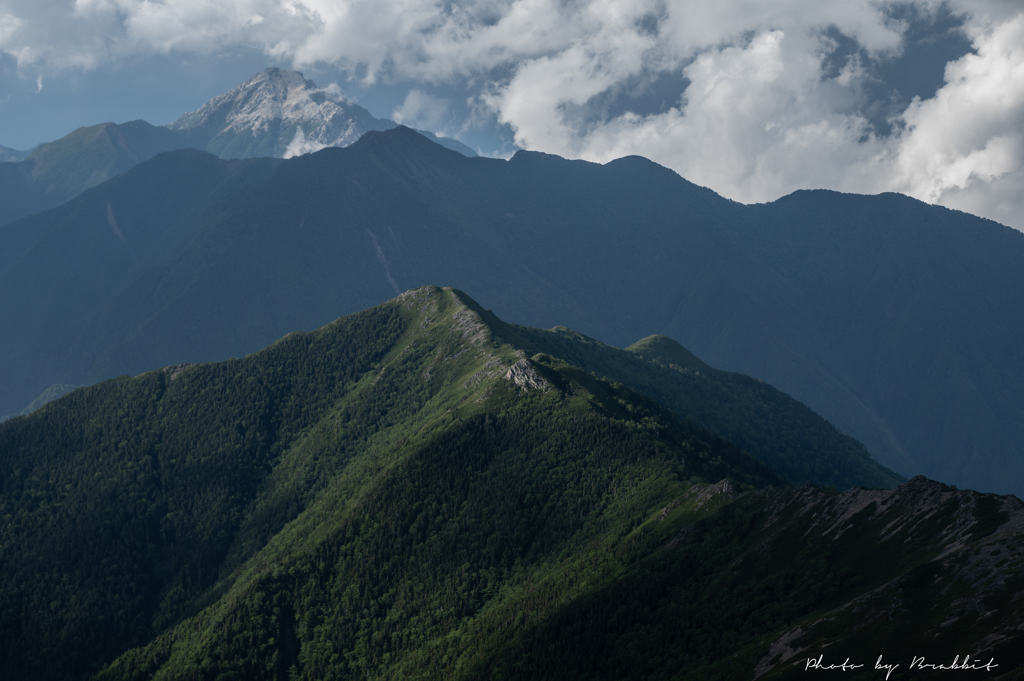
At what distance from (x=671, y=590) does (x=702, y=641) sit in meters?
18.6

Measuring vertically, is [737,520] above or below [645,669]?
above

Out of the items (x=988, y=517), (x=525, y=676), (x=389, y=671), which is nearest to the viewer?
(x=988, y=517)

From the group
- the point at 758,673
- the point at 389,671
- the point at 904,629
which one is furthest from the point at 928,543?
the point at 389,671

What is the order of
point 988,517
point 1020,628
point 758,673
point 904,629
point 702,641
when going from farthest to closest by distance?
point 702,641 → point 988,517 → point 758,673 → point 904,629 → point 1020,628

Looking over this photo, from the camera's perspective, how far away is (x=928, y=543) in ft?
453

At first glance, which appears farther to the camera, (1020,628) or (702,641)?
(702,641)

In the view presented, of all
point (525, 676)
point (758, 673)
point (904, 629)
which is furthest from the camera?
point (525, 676)

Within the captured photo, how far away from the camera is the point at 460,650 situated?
185875 mm

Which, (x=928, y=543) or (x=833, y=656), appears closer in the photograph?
(x=833, y=656)

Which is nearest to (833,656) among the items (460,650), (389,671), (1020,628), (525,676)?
(1020,628)

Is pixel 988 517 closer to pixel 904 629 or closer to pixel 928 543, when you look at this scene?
pixel 928 543

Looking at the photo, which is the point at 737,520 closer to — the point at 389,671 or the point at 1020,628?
the point at 1020,628

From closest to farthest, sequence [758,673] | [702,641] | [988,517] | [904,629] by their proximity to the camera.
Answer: [904,629] → [758,673] → [988,517] → [702,641]

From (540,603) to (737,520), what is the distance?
1914 inches
